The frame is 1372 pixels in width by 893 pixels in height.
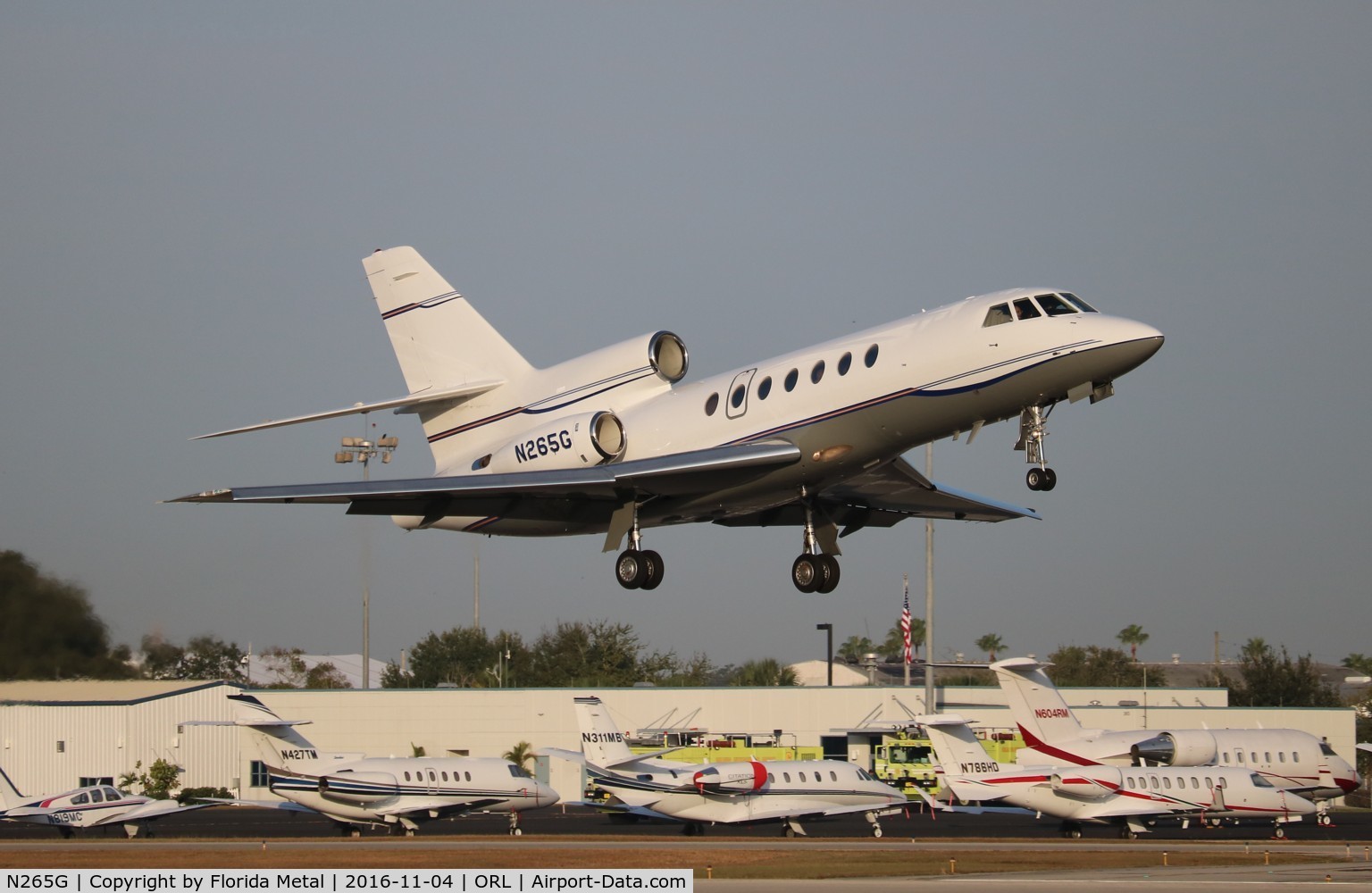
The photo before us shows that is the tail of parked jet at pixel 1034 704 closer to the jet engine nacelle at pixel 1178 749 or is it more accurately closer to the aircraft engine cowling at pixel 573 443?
the jet engine nacelle at pixel 1178 749

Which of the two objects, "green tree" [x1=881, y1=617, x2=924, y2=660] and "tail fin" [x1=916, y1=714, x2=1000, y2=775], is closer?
"tail fin" [x1=916, y1=714, x2=1000, y2=775]

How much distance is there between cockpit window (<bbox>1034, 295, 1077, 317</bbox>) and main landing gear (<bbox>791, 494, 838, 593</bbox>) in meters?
5.64

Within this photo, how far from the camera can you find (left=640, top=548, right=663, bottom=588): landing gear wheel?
A: 2564cm

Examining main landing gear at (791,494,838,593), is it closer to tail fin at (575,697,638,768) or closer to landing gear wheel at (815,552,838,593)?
landing gear wheel at (815,552,838,593)

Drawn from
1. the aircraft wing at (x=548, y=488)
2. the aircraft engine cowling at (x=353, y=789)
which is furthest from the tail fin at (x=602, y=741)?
the aircraft wing at (x=548, y=488)

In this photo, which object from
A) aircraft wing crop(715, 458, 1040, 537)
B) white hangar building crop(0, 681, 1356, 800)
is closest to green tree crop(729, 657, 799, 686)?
white hangar building crop(0, 681, 1356, 800)

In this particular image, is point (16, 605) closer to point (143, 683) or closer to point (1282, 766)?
point (143, 683)

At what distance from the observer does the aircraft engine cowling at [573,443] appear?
25.8 m

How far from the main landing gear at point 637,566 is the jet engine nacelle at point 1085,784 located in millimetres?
13496

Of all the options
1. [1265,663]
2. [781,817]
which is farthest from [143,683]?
[1265,663]

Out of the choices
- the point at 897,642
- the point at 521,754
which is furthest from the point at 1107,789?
the point at 897,642

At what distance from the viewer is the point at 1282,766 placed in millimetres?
40344

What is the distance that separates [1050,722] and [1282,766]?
6.68 metres

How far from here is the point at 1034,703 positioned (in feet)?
127
